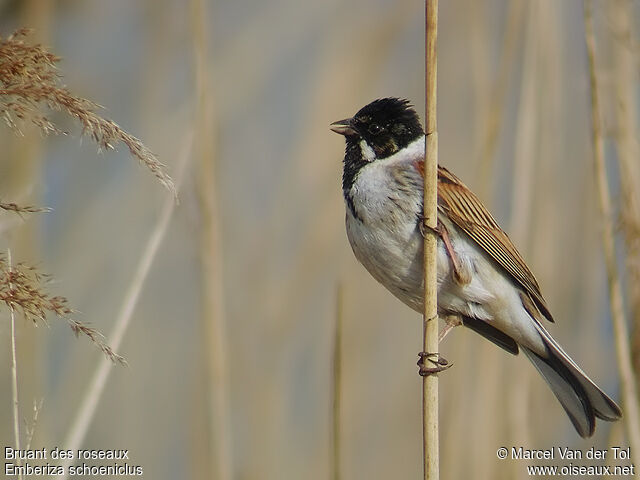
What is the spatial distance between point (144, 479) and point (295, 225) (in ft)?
3.92

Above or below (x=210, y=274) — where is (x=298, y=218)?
above

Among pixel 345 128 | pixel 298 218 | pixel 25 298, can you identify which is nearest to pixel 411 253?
pixel 345 128

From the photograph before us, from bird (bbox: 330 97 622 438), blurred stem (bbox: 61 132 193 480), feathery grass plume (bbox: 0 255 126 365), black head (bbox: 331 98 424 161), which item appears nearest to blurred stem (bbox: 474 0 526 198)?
bird (bbox: 330 97 622 438)

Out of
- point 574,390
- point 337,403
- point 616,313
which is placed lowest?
point 337,403

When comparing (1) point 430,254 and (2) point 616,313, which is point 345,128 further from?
(2) point 616,313

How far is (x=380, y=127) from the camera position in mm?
2797

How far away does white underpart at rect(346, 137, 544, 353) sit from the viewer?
2576 mm

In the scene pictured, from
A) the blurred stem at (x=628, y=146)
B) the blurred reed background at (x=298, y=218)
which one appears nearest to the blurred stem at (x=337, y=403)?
the blurred reed background at (x=298, y=218)

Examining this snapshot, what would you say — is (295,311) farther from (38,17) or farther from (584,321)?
(38,17)

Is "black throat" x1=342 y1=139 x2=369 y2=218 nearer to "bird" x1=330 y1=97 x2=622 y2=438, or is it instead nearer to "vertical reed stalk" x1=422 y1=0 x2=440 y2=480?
"bird" x1=330 y1=97 x2=622 y2=438

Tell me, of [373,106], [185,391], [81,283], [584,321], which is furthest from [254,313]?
[584,321]

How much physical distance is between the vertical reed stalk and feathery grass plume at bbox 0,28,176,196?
683mm

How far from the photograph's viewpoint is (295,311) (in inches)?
132

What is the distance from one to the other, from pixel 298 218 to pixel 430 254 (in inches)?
63.5
